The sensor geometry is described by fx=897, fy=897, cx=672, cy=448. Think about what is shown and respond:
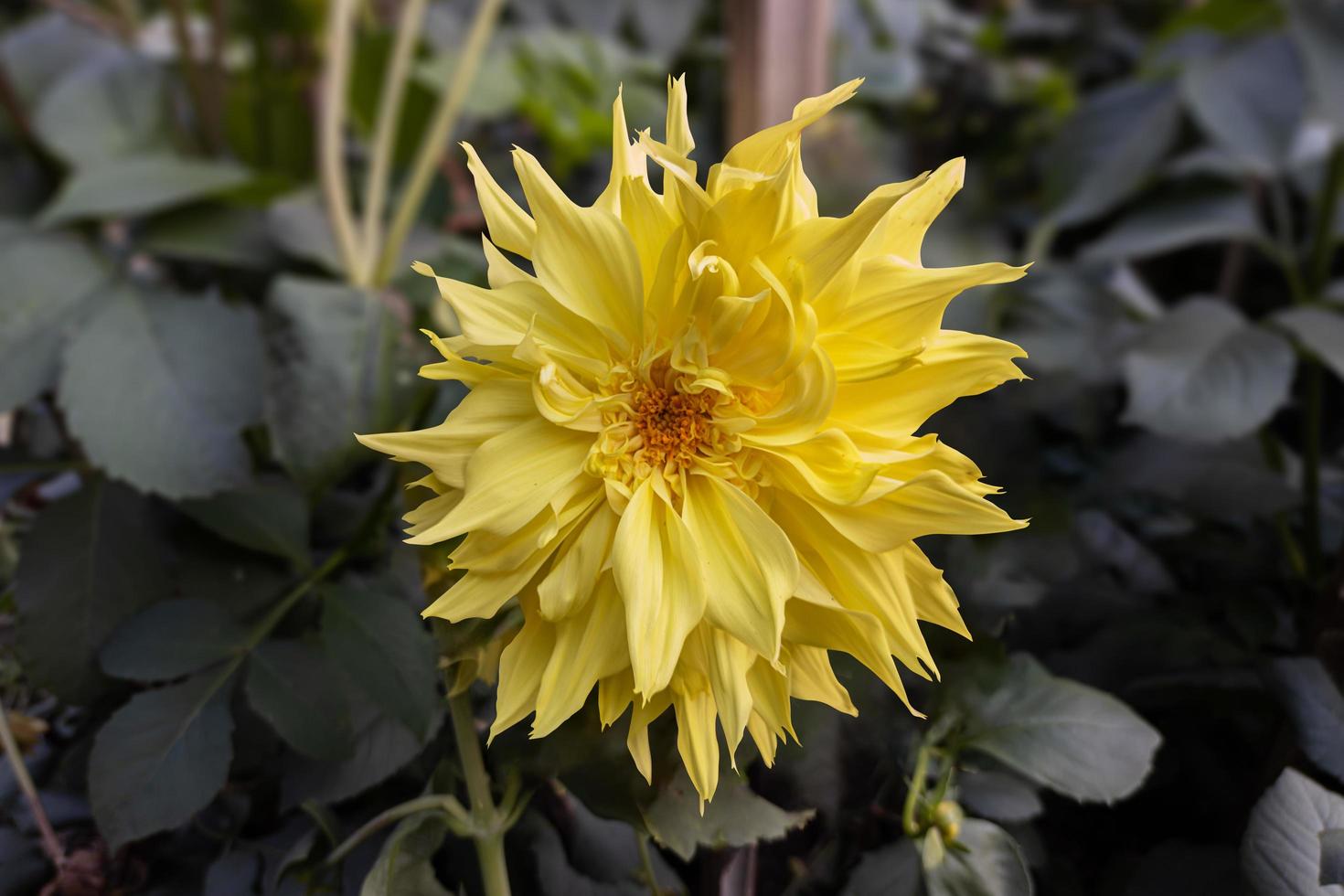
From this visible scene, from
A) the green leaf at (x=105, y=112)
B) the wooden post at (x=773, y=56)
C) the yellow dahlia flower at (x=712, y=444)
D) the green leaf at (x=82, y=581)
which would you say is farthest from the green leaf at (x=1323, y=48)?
the green leaf at (x=105, y=112)

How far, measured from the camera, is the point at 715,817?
1.25 feet

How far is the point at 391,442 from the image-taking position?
1.08ft

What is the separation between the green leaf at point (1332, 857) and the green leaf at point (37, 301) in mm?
772

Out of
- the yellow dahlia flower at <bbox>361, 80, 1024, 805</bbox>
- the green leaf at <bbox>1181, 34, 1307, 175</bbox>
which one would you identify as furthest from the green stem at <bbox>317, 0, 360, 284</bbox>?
the green leaf at <bbox>1181, 34, 1307, 175</bbox>

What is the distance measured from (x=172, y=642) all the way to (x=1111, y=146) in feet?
3.33

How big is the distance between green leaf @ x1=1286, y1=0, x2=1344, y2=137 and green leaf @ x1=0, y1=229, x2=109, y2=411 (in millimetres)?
1077

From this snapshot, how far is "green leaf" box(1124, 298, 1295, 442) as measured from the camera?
64 cm

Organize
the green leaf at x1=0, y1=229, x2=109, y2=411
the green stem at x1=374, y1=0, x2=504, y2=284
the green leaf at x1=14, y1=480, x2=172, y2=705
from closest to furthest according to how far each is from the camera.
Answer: the green leaf at x1=14, y1=480, x2=172, y2=705, the green leaf at x1=0, y1=229, x2=109, y2=411, the green stem at x1=374, y1=0, x2=504, y2=284

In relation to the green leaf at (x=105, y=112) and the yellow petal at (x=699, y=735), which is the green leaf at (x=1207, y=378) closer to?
the yellow petal at (x=699, y=735)

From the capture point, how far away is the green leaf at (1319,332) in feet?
2.17

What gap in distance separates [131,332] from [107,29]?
692mm

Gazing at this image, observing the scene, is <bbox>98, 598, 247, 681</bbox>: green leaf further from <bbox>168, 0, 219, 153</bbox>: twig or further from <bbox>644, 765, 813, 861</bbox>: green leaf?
<bbox>168, 0, 219, 153</bbox>: twig

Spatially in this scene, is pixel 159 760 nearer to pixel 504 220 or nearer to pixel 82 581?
pixel 82 581

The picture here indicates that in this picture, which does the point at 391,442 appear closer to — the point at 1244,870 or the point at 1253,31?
the point at 1244,870
